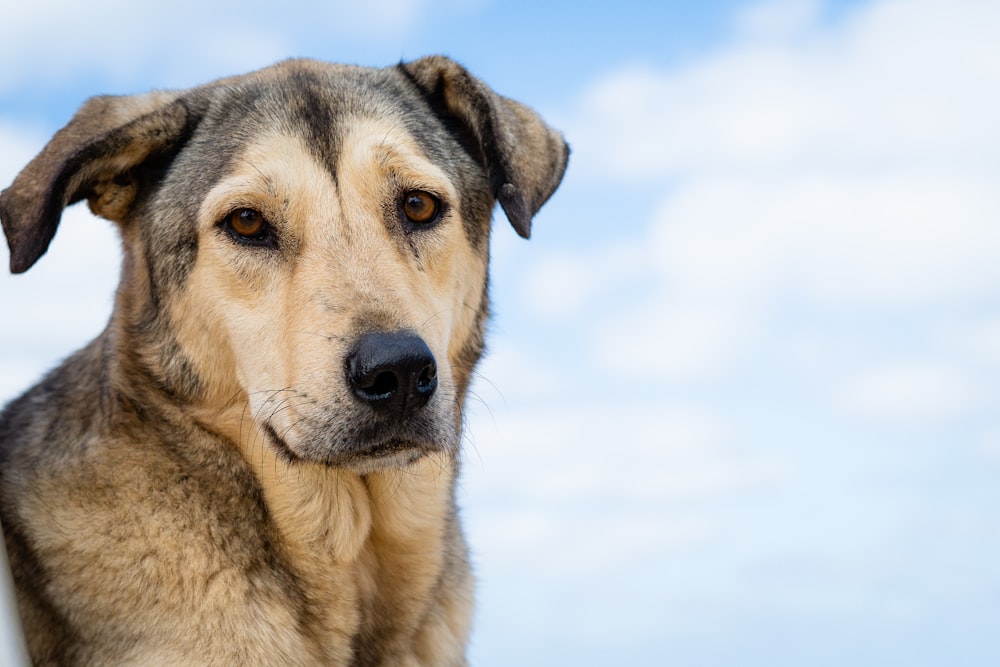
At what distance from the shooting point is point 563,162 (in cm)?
591

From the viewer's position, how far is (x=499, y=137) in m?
5.33

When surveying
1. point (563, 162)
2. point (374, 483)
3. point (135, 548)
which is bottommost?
point (135, 548)

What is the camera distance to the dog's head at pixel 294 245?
4363 millimetres


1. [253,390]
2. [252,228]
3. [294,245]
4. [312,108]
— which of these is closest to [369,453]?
[253,390]

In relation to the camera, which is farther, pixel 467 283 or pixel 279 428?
pixel 467 283

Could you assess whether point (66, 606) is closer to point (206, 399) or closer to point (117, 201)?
point (206, 399)

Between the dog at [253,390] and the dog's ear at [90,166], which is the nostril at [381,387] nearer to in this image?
the dog at [253,390]

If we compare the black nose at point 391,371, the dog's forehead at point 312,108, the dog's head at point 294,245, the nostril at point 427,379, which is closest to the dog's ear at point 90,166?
the dog's head at point 294,245

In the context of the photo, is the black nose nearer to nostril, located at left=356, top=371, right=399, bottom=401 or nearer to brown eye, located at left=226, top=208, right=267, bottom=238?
nostril, located at left=356, top=371, right=399, bottom=401

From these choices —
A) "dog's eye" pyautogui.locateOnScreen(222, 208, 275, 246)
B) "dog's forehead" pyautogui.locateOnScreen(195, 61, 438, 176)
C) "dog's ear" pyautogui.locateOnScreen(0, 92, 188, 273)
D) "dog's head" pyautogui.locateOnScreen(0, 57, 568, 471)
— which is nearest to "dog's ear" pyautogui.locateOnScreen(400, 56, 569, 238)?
"dog's head" pyautogui.locateOnScreen(0, 57, 568, 471)

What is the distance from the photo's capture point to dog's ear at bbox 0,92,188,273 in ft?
15.3

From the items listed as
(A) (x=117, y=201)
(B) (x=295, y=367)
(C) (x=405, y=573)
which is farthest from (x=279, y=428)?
(A) (x=117, y=201)

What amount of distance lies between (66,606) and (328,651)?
1.07 m

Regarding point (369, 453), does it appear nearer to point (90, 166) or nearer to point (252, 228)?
point (252, 228)
